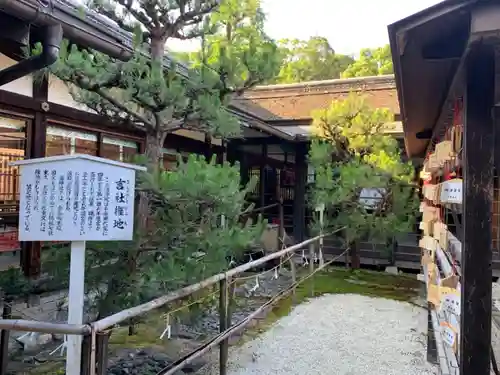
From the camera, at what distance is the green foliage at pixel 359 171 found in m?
7.52

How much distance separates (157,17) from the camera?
10.2 ft

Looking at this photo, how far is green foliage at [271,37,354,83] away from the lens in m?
23.0

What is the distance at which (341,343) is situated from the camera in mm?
4562

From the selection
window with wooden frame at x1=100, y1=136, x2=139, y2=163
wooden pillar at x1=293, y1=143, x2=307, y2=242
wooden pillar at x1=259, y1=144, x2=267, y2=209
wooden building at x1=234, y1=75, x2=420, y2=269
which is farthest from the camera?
wooden pillar at x1=293, y1=143, x2=307, y2=242

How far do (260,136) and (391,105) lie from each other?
429 cm

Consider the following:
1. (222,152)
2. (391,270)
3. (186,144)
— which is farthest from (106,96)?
(391,270)

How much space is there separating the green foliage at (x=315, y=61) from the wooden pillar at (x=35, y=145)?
19060 mm

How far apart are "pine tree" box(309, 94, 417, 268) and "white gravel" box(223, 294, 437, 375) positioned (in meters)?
2.14

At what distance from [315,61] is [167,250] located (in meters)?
22.2

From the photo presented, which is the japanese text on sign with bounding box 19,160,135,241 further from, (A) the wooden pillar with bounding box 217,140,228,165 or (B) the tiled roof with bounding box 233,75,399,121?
(B) the tiled roof with bounding box 233,75,399,121

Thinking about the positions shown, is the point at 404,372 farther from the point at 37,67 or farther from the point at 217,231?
the point at 37,67

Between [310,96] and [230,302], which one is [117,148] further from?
[310,96]

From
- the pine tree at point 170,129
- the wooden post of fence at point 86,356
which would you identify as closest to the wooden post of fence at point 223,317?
the pine tree at point 170,129

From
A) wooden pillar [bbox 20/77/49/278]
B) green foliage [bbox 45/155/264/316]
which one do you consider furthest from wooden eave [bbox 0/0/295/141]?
green foliage [bbox 45/155/264/316]
